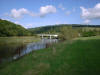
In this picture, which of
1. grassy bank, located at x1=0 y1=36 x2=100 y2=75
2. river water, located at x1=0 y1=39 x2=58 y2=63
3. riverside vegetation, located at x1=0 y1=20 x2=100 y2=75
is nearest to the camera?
grassy bank, located at x1=0 y1=36 x2=100 y2=75

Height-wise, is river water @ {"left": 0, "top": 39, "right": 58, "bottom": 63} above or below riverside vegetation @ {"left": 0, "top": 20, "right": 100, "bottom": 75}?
below

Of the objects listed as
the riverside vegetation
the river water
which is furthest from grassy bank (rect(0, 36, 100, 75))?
the river water

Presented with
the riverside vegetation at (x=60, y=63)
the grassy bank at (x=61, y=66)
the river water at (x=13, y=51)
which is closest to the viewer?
the grassy bank at (x=61, y=66)

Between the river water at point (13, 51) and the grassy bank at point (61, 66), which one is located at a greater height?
the grassy bank at point (61, 66)

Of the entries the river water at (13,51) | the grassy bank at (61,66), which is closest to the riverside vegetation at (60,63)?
the grassy bank at (61,66)

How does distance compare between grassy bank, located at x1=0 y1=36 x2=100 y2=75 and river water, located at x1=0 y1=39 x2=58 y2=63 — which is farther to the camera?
river water, located at x1=0 y1=39 x2=58 y2=63

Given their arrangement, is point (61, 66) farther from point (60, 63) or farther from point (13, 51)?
point (13, 51)

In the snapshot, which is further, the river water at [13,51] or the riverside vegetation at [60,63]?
the river water at [13,51]

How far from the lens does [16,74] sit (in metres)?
9.76

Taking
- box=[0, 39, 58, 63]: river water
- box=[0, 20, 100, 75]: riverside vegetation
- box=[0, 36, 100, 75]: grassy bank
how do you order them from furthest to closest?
box=[0, 39, 58, 63]: river water → box=[0, 20, 100, 75]: riverside vegetation → box=[0, 36, 100, 75]: grassy bank

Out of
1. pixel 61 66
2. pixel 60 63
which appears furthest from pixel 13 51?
pixel 61 66

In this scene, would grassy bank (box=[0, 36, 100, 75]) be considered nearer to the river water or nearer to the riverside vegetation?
the riverside vegetation

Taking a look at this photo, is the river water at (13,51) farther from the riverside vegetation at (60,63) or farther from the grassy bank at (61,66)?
the grassy bank at (61,66)

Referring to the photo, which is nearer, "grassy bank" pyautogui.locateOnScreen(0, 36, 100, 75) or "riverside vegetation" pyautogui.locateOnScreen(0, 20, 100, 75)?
"grassy bank" pyautogui.locateOnScreen(0, 36, 100, 75)
